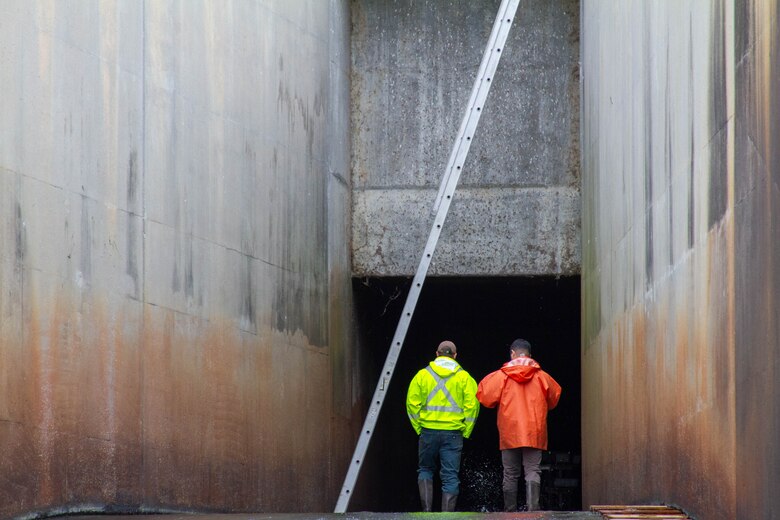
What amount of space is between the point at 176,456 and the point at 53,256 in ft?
6.97

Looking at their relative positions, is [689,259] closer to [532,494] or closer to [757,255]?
[757,255]

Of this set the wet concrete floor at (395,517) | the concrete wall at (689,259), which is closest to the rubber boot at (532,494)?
the concrete wall at (689,259)

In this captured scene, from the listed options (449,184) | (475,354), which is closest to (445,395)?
(449,184)

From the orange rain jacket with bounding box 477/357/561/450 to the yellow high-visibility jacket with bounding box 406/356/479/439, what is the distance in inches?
6.7

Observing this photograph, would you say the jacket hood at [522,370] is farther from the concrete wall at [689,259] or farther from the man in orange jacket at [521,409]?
the concrete wall at [689,259]

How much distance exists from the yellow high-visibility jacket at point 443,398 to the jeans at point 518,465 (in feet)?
1.44

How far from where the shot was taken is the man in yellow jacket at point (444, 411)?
11.4 m

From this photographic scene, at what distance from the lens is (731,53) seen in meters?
6.64

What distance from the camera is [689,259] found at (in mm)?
7512

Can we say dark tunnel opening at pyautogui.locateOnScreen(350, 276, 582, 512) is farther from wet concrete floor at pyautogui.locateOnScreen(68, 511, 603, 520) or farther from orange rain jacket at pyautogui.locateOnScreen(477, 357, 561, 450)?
wet concrete floor at pyautogui.locateOnScreen(68, 511, 603, 520)

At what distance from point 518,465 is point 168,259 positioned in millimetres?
3889

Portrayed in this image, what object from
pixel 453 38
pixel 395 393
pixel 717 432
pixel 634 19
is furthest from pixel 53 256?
pixel 395 393

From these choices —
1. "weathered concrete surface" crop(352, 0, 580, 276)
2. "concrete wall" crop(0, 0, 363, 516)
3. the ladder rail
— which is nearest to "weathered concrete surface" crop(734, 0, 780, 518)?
"concrete wall" crop(0, 0, 363, 516)

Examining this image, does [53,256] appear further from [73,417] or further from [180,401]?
[180,401]
